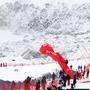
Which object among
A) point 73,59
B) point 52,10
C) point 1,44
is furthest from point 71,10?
point 1,44

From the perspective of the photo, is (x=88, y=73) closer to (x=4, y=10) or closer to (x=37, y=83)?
(x=37, y=83)

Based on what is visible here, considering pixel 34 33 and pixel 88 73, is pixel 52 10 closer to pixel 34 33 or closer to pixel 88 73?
pixel 34 33

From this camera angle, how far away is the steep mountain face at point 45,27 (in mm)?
2016

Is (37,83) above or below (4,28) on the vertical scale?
below

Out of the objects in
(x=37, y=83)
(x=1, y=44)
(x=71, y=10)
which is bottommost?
(x=37, y=83)

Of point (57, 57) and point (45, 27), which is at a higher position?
point (45, 27)

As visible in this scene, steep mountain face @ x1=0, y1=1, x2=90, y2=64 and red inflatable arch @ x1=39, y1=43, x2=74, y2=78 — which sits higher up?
steep mountain face @ x1=0, y1=1, x2=90, y2=64

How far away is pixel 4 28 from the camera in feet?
6.75

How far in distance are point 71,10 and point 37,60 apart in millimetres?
296

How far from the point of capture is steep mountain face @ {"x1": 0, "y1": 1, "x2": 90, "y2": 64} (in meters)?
2.02

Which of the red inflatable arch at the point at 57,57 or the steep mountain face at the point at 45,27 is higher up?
the steep mountain face at the point at 45,27

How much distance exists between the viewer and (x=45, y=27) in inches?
80.1

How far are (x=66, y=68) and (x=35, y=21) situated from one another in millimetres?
277

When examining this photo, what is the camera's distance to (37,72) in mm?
2012
